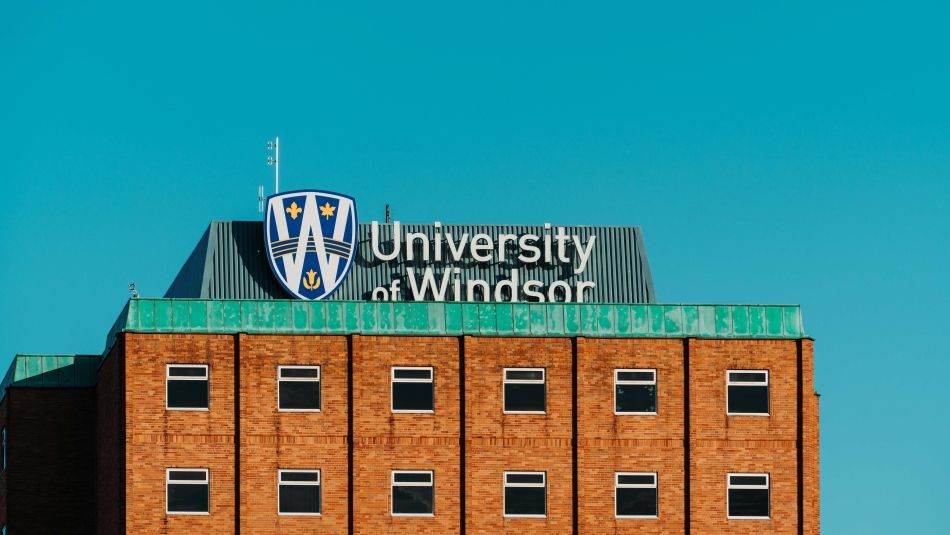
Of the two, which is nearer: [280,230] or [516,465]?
[516,465]

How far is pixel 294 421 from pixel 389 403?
154 inches

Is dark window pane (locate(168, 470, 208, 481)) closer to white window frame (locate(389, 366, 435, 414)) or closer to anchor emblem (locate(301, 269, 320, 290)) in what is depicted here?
white window frame (locate(389, 366, 435, 414))

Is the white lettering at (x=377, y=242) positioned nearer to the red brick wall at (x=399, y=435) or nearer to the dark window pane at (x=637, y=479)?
the red brick wall at (x=399, y=435)

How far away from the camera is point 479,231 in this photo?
11750 cm

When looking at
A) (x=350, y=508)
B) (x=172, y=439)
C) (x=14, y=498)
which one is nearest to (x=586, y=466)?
(x=350, y=508)

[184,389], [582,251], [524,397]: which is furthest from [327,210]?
[524,397]

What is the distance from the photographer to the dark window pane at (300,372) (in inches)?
4178

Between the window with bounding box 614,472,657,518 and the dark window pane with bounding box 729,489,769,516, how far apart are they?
3220 mm

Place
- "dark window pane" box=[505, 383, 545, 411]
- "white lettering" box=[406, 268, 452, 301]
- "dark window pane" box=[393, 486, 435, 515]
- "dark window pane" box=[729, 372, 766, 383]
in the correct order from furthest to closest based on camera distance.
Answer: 1. "white lettering" box=[406, 268, 452, 301]
2. "dark window pane" box=[729, 372, 766, 383]
3. "dark window pane" box=[505, 383, 545, 411]
4. "dark window pane" box=[393, 486, 435, 515]

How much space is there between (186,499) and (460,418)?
1150 cm

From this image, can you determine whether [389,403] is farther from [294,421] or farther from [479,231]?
[479,231]

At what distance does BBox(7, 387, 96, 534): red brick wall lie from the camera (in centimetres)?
11638

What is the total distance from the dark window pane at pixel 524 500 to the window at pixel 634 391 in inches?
188

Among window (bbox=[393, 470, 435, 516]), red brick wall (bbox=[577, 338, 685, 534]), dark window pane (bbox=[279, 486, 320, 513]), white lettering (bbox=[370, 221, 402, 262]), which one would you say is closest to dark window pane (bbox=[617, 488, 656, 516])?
red brick wall (bbox=[577, 338, 685, 534])
